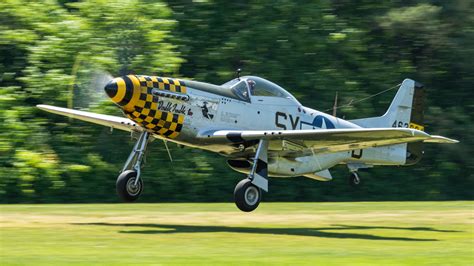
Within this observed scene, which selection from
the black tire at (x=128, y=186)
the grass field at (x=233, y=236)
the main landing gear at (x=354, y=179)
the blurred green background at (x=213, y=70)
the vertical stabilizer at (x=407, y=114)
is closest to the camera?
the grass field at (x=233, y=236)

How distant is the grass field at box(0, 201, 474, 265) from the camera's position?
9852 millimetres

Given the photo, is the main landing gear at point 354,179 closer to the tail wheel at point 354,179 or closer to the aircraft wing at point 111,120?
the tail wheel at point 354,179

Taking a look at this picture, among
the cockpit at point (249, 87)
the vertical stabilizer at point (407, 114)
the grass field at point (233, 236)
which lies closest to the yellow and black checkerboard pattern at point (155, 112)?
the cockpit at point (249, 87)

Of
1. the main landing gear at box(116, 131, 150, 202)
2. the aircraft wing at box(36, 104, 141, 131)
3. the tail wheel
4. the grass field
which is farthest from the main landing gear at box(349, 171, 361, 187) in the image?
the main landing gear at box(116, 131, 150, 202)

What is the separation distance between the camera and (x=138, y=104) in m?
14.4

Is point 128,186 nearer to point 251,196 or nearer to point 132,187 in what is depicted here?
point 132,187

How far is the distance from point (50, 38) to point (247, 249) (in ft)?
49.0

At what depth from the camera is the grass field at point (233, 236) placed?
9.85 metres

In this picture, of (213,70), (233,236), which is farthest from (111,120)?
(213,70)

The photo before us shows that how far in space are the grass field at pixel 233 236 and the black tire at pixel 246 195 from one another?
0.89ft

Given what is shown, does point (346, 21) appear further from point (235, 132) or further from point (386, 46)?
point (235, 132)

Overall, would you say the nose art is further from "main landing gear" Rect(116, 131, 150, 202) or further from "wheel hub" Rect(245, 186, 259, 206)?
"wheel hub" Rect(245, 186, 259, 206)

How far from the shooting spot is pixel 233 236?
12.3m

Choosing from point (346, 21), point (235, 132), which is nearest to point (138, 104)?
point (235, 132)
